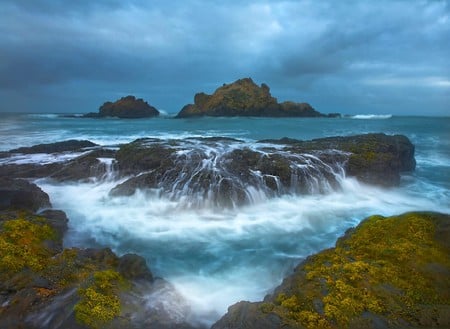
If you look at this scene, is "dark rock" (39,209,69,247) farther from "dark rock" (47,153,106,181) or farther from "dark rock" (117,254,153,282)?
"dark rock" (47,153,106,181)

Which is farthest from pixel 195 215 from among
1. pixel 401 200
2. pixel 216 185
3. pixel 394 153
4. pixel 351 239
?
pixel 394 153

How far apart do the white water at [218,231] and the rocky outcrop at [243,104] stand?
88325 mm

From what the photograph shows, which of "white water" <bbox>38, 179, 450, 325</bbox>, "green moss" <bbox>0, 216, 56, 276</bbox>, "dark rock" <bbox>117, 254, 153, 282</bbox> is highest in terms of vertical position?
"green moss" <bbox>0, 216, 56, 276</bbox>

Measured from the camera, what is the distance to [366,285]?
651cm

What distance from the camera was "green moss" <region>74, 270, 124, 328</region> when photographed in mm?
5989

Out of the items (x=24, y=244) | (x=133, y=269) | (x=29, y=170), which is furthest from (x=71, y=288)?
(x=29, y=170)

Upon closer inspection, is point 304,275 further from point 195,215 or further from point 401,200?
point 401,200

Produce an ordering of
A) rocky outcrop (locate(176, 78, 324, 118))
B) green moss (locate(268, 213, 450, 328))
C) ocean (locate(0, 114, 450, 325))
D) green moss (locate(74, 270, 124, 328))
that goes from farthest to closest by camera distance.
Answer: rocky outcrop (locate(176, 78, 324, 118)) → ocean (locate(0, 114, 450, 325)) → green moss (locate(74, 270, 124, 328)) → green moss (locate(268, 213, 450, 328))

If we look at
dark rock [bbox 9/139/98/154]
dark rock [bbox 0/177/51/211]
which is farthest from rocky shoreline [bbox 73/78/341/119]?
dark rock [bbox 0/177/51/211]

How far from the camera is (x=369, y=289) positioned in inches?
251

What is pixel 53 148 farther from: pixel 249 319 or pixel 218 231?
pixel 249 319

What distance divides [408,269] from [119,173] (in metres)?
15.0

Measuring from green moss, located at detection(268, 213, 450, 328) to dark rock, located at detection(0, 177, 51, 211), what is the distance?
10.5m


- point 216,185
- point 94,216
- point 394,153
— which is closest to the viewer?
point 94,216
